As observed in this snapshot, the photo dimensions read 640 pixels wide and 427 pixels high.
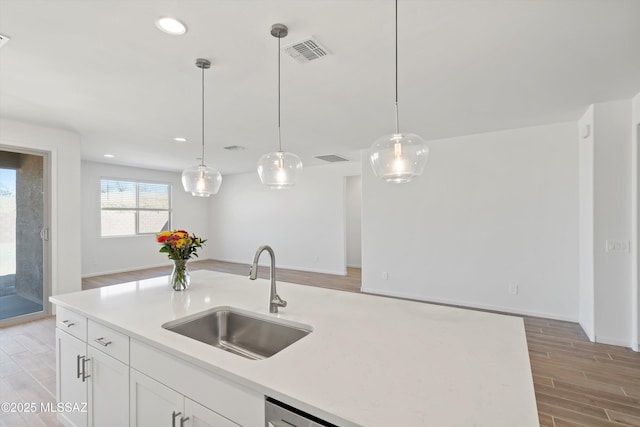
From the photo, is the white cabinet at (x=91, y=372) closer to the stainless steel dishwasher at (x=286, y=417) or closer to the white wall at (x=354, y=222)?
the stainless steel dishwasher at (x=286, y=417)

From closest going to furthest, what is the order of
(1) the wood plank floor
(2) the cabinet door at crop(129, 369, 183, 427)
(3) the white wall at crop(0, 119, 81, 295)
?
(2) the cabinet door at crop(129, 369, 183, 427) < (1) the wood plank floor < (3) the white wall at crop(0, 119, 81, 295)

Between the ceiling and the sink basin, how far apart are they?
1707 mm

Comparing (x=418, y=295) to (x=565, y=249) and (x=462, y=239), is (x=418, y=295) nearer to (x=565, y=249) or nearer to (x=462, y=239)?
(x=462, y=239)

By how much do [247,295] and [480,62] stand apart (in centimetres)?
241

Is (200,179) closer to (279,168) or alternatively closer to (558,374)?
(279,168)

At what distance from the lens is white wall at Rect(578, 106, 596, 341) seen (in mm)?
3170

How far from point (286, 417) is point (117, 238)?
24.2 ft

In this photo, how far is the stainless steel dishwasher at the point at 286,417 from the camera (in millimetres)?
859

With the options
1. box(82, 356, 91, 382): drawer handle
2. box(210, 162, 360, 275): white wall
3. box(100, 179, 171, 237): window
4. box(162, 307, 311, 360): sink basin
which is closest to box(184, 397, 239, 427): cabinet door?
box(162, 307, 311, 360): sink basin

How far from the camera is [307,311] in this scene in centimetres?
162

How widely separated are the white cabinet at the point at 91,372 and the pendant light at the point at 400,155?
1546mm

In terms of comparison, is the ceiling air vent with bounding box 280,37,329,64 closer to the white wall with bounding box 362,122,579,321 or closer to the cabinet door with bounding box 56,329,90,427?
the cabinet door with bounding box 56,329,90,427

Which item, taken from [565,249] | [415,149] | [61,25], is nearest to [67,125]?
[61,25]

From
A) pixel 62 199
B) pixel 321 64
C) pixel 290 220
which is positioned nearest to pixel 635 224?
pixel 321 64
